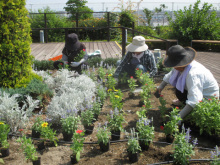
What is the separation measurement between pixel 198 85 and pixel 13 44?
115 inches

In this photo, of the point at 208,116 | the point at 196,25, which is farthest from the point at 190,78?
the point at 196,25

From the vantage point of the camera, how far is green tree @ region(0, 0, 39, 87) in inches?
161

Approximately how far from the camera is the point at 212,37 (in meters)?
11.6

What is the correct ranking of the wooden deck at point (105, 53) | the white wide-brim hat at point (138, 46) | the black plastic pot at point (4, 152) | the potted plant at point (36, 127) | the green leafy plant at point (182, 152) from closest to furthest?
the green leafy plant at point (182, 152), the black plastic pot at point (4, 152), the potted plant at point (36, 127), the white wide-brim hat at point (138, 46), the wooden deck at point (105, 53)

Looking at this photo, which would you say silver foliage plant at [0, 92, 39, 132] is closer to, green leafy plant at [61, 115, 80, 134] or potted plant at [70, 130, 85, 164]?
green leafy plant at [61, 115, 80, 134]

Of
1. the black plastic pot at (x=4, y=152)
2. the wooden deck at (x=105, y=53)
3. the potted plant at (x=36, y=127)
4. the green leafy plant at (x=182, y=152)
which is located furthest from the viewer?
the wooden deck at (x=105, y=53)

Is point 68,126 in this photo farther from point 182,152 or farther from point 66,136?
point 182,152

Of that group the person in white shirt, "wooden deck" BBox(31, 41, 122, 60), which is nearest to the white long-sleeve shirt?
the person in white shirt

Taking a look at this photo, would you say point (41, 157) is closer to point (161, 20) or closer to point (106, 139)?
point (106, 139)

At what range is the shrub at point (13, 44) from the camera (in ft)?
13.4

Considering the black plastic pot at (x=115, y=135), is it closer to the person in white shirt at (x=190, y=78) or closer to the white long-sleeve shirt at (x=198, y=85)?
the person in white shirt at (x=190, y=78)

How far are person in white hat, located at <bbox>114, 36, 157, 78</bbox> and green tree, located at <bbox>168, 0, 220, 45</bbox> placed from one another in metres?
6.22

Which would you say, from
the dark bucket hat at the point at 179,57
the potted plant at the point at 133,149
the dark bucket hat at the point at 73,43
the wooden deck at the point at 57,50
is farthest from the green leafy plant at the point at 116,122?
the wooden deck at the point at 57,50

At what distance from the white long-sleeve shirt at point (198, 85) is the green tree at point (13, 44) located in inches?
105
